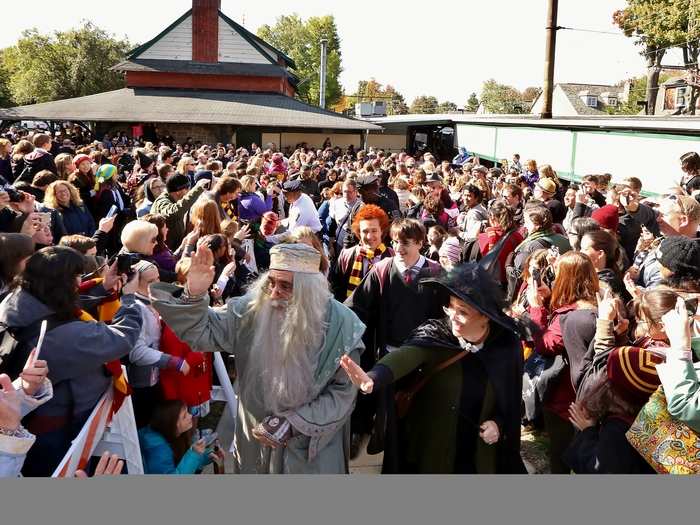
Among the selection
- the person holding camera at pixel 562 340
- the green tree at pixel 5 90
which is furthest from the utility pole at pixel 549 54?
the green tree at pixel 5 90

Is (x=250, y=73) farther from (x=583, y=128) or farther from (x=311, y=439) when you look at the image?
(x=311, y=439)

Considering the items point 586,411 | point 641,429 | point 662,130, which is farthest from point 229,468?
point 662,130

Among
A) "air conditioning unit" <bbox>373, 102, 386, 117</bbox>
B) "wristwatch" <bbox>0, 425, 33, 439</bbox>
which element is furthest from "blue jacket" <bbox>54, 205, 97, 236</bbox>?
"air conditioning unit" <bbox>373, 102, 386, 117</bbox>

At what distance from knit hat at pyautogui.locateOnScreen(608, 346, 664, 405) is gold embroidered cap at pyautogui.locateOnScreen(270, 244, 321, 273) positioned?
139cm

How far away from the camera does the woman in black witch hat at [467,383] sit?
9.67 feet

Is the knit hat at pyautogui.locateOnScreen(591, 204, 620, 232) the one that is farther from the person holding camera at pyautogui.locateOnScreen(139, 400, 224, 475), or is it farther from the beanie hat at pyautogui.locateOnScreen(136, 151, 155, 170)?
the beanie hat at pyautogui.locateOnScreen(136, 151, 155, 170)

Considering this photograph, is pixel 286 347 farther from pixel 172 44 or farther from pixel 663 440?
pixel 172 44

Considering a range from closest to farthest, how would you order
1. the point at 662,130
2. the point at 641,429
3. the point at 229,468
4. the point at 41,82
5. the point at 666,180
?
1. the point at 641,429
2. the point at 229,468
3. the point at 666,180
4. the point at 662,130
5. the point at 41,82

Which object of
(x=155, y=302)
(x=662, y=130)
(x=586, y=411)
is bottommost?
(x=586, y=411)

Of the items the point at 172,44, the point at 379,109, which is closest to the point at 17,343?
the point at 172,44

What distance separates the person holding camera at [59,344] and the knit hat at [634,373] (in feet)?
7.21

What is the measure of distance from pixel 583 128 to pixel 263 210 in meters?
10.0

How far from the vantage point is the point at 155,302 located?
9.16 feet

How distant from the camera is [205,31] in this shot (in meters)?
41.2
